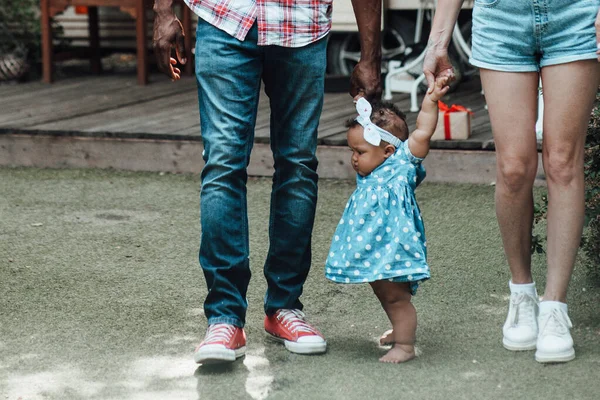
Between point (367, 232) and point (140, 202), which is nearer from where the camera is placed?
point (367, 232)

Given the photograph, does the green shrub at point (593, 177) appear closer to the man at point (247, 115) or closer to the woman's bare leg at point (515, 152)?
the woman's bare leg at point (515, 152)

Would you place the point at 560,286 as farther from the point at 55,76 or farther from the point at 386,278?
the point at 55,76

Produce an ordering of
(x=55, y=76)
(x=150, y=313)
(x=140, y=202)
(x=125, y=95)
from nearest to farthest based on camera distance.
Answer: (x=150, y=313) → (x=140, y=202) → (x=125, y=95) → (x=55, y=76)

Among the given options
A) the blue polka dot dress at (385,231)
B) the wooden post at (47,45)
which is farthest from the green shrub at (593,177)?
the wooden post at (47,45)

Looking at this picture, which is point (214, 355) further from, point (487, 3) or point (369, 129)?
point (487, 3)

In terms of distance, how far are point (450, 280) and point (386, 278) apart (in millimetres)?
1050

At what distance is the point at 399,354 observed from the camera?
128 inches

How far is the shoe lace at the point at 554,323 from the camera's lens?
128 inches

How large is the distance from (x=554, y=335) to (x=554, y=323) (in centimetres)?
4

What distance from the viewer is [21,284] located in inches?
165

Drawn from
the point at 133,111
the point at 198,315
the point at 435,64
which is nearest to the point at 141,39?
the point at 133,111

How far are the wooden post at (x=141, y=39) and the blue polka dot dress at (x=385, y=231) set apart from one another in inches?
220

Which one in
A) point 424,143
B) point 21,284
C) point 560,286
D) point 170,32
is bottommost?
point 21,284

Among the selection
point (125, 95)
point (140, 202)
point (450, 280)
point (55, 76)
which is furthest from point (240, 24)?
point (55, 76)
